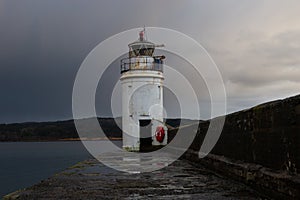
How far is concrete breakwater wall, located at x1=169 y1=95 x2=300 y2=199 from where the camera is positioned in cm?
326

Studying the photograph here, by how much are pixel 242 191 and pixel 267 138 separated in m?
0.68

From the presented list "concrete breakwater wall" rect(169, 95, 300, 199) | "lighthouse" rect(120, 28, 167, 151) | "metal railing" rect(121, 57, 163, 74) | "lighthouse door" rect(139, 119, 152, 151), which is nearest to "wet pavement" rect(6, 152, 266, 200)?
"concrete breakwater wall" rect(169, 95, 300, 199)

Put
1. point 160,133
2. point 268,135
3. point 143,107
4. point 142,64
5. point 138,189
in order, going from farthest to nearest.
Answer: point 142,64 < point 143,107 < point 160,133 < point 138,189 < point 268,135

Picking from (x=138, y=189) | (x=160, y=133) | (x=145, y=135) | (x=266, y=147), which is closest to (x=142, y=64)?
(x=145, y=135)

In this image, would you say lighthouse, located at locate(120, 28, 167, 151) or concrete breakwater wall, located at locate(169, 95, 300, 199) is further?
lighthouse, located at locate(120, 28, 167, 151)

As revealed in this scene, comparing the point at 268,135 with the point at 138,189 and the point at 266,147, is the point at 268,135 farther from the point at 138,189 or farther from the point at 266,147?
the point at 138,189

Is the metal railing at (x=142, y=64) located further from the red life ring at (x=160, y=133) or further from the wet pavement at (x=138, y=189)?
the wet pavement at (x=138, y=189)

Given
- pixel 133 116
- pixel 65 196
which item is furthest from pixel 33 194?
pixel 133 116

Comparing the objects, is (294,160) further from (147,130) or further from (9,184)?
(9,184)

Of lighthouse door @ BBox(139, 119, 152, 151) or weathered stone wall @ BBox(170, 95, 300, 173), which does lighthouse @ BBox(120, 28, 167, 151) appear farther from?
weathered stone wall @ BBox(170, 95, 300, 173)

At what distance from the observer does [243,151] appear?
488 centimetres

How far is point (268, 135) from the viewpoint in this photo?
3904 millimetres

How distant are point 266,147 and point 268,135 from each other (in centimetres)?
16

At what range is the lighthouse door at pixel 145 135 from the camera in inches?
634
